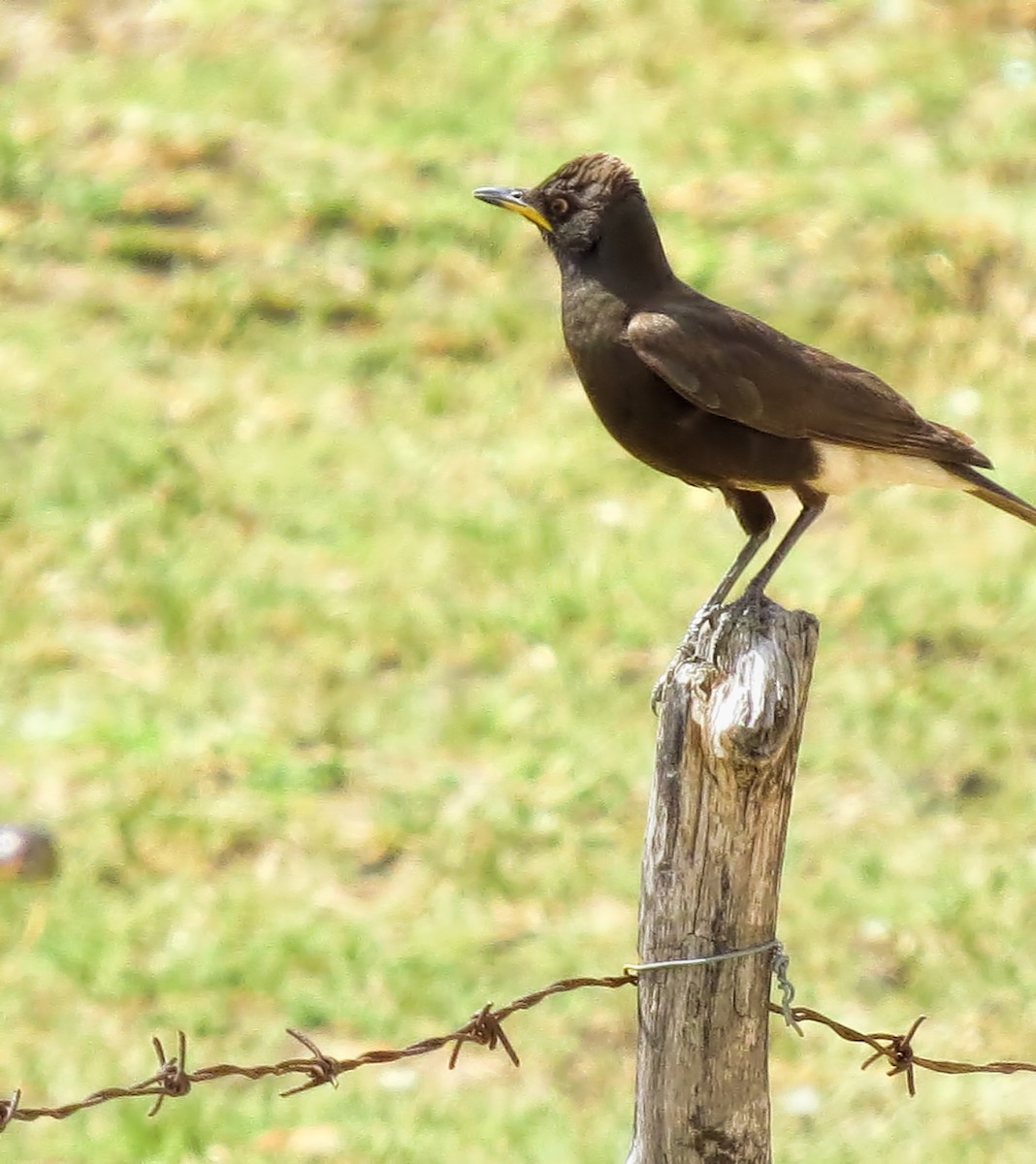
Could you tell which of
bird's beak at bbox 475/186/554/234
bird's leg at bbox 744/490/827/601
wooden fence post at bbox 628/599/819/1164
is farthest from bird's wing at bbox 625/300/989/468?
wooden fence post at bbox 628/599/819/1164

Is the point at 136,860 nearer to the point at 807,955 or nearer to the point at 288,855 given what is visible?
the point at 288,855

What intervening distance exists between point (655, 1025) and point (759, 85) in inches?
288

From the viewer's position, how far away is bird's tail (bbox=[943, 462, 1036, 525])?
436cm

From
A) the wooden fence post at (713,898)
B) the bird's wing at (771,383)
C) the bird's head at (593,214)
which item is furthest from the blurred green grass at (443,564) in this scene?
the bird's head at (593,214)

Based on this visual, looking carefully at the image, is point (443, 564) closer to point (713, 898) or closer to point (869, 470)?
point (869, 470)

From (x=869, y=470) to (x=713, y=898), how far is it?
5.74 feet

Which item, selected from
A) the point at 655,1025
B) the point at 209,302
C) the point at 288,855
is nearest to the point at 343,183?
the point at 209,302

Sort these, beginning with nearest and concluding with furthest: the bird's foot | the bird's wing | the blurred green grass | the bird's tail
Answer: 1. the bird's foot
2. the bird's wing
3. the bird's tail
4. the blurred green grass

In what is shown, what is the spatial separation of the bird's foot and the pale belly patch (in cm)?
45

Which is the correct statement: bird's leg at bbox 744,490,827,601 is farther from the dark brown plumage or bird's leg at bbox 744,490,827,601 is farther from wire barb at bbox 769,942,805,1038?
wire barb at bbox 769,942,805,1038

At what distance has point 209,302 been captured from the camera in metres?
8.29

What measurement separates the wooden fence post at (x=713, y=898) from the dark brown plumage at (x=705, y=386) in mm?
1160

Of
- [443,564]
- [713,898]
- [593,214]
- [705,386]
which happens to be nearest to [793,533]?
[705,386]

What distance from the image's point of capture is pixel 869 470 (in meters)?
4.30
